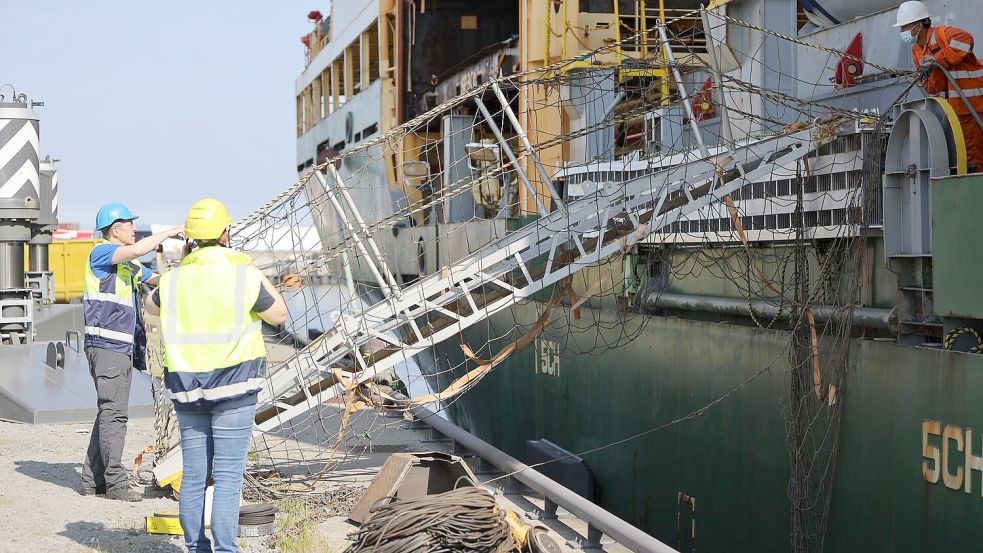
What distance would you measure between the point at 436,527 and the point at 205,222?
1682mm

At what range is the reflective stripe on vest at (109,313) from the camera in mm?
6852

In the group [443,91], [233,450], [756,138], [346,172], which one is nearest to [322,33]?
[346,172]

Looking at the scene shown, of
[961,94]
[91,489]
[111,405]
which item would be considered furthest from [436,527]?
[961,94]

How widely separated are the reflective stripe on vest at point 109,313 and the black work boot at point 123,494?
0.84 metres

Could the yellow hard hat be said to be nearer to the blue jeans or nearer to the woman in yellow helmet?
the woman in yellow helmet

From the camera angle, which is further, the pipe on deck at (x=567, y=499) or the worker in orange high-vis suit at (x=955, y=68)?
the worker in orange high-vis suit at (x=955, y=68)

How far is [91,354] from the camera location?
6.88 m

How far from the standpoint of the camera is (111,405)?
22.5 ft

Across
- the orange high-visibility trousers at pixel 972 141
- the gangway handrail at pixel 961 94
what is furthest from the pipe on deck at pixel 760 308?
the gangway handrail at pixel 961 94

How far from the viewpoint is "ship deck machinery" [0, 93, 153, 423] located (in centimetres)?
1008

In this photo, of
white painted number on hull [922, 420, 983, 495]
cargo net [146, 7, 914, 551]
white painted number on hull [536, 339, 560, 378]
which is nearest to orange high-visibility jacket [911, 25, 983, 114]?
cargo net [146, 7, 914, 551]

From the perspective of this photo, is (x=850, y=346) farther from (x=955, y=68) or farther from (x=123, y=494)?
(x=123, y=494)

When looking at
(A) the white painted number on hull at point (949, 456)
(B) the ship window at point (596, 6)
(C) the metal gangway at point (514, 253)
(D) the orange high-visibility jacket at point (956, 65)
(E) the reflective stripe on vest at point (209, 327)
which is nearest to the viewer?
(E) the reflective stripe on vest at point (209, 327)

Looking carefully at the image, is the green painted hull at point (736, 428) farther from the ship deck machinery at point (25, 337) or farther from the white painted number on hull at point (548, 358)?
the ship deck machinery at point (25, 337)
